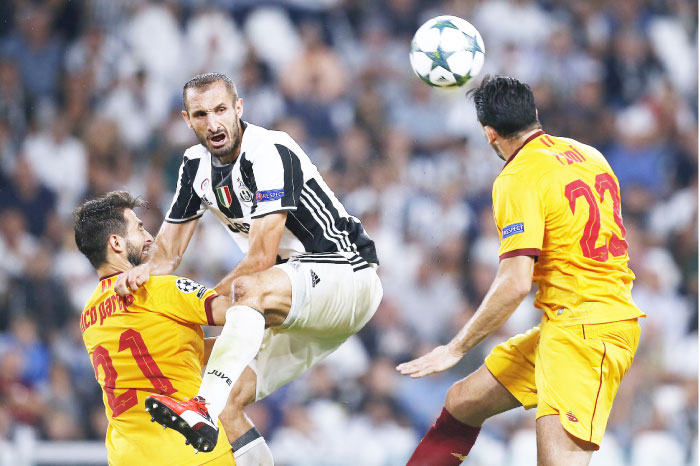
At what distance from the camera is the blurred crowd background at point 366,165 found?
25.7ft

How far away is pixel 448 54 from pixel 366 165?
12.4ft

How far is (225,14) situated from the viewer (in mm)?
9922

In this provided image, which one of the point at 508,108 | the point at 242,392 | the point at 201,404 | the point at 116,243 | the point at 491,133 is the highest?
the point at 508,108

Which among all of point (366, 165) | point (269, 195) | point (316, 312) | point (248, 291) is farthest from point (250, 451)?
point (366, 165)

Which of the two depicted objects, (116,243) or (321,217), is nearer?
(116,243)

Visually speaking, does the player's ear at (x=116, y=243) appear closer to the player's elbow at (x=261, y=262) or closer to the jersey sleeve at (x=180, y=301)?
the jersey sleeve at (x=180, y=301)

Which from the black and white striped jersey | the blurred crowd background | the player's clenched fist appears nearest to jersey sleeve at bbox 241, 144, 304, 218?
the black and white striped jersey

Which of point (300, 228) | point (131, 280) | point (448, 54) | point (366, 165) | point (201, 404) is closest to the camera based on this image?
point (201, 404)

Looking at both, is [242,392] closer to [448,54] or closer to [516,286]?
[516,286]

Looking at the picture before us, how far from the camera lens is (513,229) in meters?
4.00

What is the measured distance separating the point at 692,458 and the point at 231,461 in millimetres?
5139

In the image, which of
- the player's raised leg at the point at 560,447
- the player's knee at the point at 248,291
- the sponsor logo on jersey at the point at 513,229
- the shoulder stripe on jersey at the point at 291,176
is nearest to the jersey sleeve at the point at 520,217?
the sponsor logo on jersey at the point at 513,229

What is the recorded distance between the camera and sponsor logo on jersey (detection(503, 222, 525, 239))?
3984 mm

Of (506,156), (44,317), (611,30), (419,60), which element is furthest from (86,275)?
(611,30)
